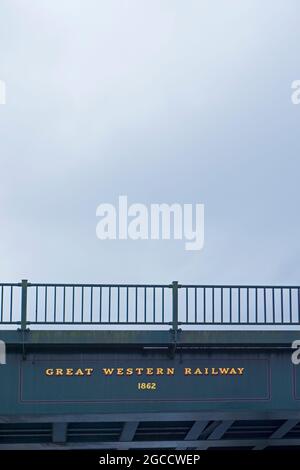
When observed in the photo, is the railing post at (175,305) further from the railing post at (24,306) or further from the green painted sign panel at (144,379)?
the railing post at (24,306)

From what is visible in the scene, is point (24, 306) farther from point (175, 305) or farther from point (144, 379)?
point (175, 305)

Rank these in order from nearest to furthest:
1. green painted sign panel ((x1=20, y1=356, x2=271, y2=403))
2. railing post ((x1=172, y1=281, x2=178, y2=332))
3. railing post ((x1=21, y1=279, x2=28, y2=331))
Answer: railing post ((x1=21, y1=279, x2=28, y2=331)), green painted sign panel ((x1=20, y1=356, x2=271, y2=403)), railing post ((x1=172, y1=281, x2=178, y2=332))

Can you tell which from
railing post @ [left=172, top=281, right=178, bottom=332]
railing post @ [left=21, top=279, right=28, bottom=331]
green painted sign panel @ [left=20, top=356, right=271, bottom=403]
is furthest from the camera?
railing post @ [left=172, top=281, right=178, bottom=332]

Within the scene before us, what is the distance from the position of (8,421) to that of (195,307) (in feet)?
19.9

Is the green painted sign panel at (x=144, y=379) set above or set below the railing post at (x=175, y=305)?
below

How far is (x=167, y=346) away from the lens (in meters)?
26.9

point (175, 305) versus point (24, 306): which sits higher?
point (175, 305)

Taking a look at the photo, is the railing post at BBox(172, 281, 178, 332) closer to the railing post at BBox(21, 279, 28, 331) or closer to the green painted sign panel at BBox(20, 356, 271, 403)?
the green painted sign panel at BBox(20, 356, 271, 403)

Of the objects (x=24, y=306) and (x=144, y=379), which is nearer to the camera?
(x=24, y=306)

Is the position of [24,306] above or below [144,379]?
above

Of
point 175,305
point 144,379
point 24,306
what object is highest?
point 175,305

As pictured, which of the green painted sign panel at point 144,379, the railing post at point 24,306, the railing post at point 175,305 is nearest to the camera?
the railing post at point 24,306
